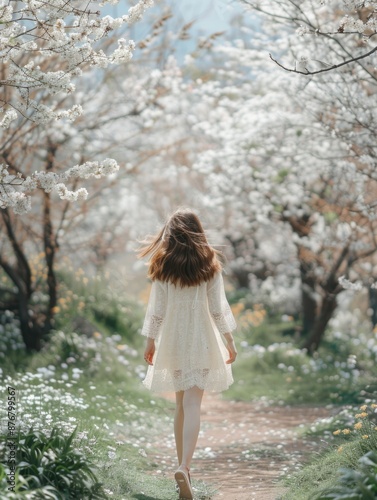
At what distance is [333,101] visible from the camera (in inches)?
270

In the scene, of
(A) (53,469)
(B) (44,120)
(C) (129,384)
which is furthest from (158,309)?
(C) (129,384)

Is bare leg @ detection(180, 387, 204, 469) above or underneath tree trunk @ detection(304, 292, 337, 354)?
underneath

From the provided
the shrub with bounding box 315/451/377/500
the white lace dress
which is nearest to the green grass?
the shrub with bounding box 315/451/377/500

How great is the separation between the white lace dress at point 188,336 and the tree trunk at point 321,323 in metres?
5.70

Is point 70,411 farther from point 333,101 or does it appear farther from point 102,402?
point 333,101

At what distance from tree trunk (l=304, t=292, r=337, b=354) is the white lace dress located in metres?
5.70

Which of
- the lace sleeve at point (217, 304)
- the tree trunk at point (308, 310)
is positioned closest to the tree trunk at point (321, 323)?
the tree trunk at point (308, 310)

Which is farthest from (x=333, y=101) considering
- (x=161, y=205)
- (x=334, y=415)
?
(x=161, y=205)

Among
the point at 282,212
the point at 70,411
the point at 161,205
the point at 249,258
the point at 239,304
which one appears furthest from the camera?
the point at 161,205

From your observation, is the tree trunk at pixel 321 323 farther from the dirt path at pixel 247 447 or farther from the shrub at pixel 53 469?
the shrub at pixel 53 469

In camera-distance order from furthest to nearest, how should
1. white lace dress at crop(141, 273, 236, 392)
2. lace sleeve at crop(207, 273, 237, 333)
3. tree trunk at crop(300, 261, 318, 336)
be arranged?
tree trunk at crop(300, 261, 318, 336) → lace sleeve at crop(207, 273, 237, 333) → white lace dress at crop(141, 273, 236, 392)

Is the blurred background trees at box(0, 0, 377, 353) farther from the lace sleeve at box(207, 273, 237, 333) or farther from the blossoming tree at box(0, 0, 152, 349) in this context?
the lace sleeve at box(207, 273, 237, 333)

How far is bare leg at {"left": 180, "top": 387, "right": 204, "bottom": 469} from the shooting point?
171 inches

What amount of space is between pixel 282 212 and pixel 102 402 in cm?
503
